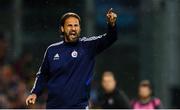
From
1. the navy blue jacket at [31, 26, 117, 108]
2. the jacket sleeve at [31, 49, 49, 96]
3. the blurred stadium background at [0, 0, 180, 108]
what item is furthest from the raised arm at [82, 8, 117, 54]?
the blurred stadium background at [0, 0, 180, 108]

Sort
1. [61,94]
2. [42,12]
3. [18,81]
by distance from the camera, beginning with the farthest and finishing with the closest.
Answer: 1. [42,12]
2. [18,81]
3. [61,94]

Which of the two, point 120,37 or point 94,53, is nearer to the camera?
point 94,53

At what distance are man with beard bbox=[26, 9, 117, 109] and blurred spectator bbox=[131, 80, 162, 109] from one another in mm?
3520

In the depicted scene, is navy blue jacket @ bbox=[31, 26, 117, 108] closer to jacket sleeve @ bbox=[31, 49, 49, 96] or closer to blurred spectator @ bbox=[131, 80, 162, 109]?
jacket sleeve @ bbox=[31, 49, 49, 96]

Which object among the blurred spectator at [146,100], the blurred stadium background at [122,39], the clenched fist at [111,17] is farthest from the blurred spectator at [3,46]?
the clenched fist at [111,17]

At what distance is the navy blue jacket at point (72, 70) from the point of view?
7.28 metres

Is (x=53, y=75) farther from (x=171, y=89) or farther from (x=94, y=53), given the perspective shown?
(x=171, y=89)

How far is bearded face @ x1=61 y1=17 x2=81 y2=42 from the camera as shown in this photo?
724cm

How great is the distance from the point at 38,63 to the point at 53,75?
198 inches

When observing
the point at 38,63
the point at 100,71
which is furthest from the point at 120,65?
the point at 38,63

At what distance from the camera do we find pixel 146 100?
428 inches

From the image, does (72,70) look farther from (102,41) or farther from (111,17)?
(111,17)

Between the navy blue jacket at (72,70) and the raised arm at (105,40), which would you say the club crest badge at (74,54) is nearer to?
the navy blue jacket at (72,70)

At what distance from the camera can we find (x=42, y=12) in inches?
495
